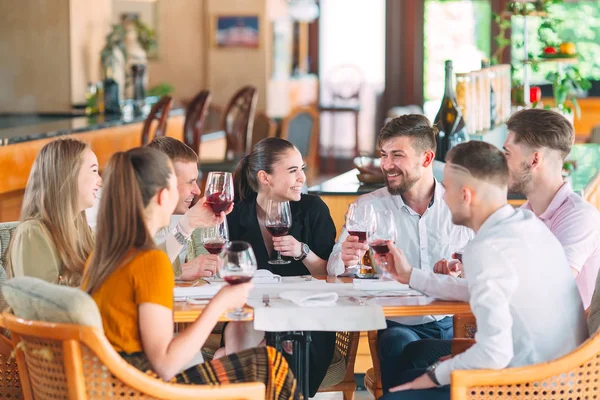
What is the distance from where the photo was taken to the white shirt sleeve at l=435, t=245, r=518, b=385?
2385 mm

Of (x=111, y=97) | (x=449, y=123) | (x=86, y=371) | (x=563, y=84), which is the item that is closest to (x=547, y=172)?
(x=449, y=123)

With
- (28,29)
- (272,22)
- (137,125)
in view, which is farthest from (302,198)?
(272,22)

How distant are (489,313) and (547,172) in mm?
1000

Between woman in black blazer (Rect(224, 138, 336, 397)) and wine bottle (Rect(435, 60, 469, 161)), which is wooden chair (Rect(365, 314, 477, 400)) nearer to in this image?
woman in black blazer (Rect(224, 138, 336, 397))

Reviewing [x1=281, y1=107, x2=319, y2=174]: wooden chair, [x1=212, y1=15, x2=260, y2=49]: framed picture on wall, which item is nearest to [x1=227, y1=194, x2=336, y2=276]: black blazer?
[x1=281, y1=107, x2=319, y2=174]: wooden chair

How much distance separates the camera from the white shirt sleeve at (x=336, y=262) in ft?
10.8

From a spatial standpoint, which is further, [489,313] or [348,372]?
[348,372]

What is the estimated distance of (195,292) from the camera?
9.62 feet

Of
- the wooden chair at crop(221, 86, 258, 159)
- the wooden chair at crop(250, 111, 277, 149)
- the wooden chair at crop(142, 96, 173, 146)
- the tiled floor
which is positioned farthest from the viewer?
the wooden chair at crop(250, 111, 277, 149)

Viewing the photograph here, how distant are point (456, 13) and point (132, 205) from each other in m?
10.2

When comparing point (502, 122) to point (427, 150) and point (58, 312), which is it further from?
point (58, 312)

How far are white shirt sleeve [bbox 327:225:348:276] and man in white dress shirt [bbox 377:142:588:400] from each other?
748 millimetres

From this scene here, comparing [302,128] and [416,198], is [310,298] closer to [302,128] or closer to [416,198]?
[416,198]

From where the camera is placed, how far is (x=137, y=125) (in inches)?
290
